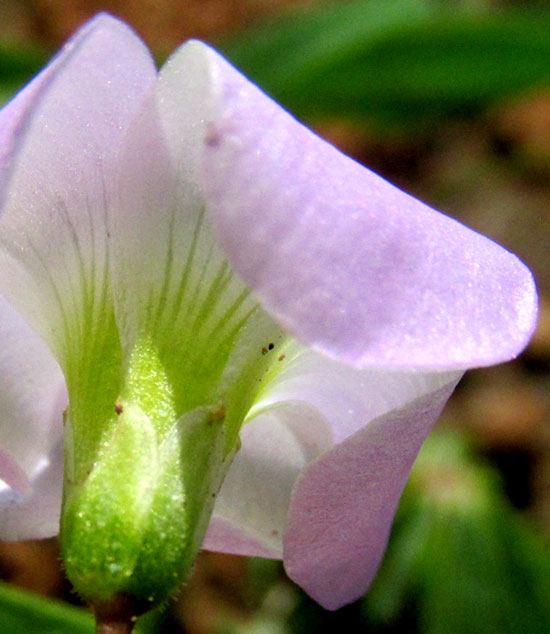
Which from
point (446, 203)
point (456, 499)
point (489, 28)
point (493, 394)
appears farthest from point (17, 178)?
point (446, 203)

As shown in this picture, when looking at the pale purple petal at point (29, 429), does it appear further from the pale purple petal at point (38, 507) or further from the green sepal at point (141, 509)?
the green sepal at point (141, 509)

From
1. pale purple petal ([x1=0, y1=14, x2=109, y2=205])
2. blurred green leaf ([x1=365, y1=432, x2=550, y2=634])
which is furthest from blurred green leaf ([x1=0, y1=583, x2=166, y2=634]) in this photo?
blurred green leaf ([x1=365, y1=432, x2=550, y2=634])

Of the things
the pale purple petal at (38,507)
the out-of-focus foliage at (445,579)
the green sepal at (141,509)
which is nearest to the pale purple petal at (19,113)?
the green sepal at (141,509)

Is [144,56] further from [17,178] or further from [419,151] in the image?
[419,151]

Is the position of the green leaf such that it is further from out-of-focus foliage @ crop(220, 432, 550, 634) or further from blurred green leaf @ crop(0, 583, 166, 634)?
out-of-focus foliage @ crop(220, 432, 550, 634)

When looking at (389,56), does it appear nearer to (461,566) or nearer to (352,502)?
(461,566)

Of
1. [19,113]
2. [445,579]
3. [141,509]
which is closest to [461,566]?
[445,579]
